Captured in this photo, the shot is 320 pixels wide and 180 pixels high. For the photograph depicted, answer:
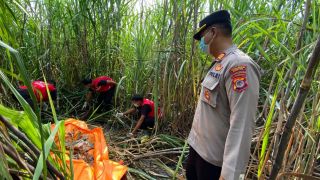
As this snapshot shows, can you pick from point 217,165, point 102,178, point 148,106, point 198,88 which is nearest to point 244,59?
point 217,165

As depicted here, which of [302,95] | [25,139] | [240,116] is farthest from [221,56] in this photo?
[25,139]

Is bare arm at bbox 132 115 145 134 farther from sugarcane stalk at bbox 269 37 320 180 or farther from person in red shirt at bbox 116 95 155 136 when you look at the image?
sugarcane stalk at bbox 269 37 320 180

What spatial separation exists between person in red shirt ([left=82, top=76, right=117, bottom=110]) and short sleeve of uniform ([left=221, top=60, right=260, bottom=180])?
2938 millimetres

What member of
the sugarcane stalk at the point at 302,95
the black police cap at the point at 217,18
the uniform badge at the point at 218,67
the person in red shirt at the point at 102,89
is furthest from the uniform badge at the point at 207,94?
the person in red shirt at the point at 102,89

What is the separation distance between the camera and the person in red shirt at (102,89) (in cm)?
408

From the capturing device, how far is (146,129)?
3.66m

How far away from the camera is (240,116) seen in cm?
125

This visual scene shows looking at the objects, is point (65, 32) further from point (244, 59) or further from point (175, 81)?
point (244, 59)

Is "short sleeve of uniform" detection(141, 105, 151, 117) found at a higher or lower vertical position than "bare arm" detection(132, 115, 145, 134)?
higher

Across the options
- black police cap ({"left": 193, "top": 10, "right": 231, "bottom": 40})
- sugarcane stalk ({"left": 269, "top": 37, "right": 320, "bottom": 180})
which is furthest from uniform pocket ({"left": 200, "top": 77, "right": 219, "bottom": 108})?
sugarcane stalk ({"left": 269, "top": 37, "right": 320, "bottom": 180})

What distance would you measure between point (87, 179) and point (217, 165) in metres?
0.71

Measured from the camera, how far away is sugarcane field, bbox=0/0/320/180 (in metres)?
0.89

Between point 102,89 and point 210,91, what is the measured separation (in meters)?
2.84

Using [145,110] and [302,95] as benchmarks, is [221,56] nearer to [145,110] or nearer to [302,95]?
[302,95]
